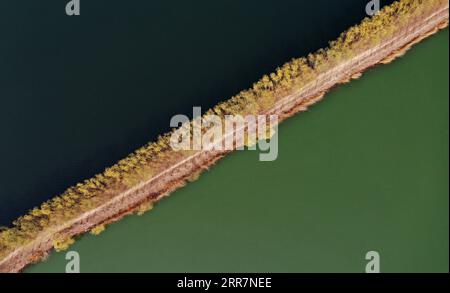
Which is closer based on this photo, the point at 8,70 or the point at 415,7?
the point at 415,7

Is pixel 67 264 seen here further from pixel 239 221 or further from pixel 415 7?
pixel 415 7

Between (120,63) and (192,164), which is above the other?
(120,63)

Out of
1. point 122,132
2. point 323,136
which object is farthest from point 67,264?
point 323,136
